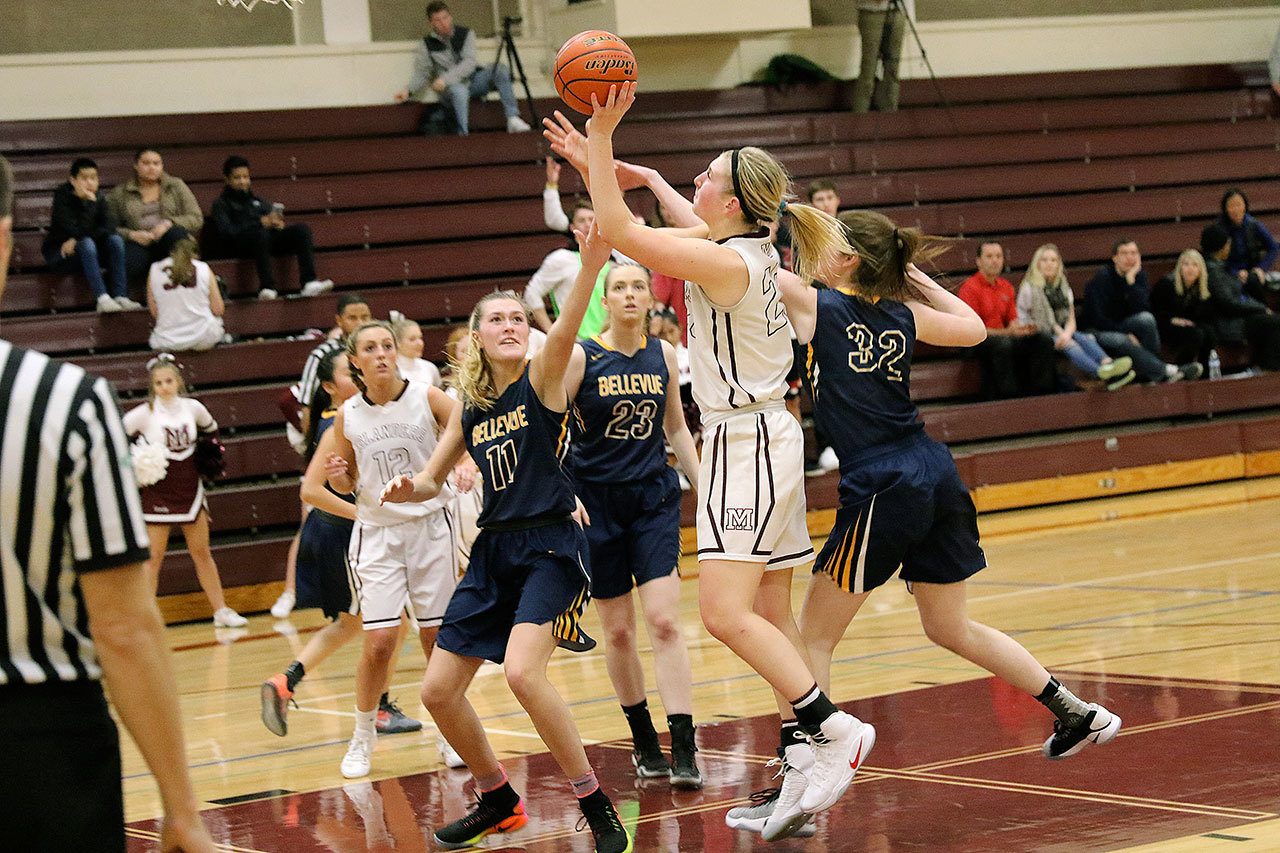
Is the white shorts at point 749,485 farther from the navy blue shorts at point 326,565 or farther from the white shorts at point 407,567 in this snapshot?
the navy blue shorts at point 326,565

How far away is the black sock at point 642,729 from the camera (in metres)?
5.17

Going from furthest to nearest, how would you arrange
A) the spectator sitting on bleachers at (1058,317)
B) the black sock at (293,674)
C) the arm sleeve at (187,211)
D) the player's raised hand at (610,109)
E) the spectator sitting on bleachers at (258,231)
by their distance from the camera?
the spectator sitting on bleachers at (1058,317), the spectator sitting on bleachers at (258,231), the arm sleeve at (187,211), the black sock at (293,674), the player's raised hand at (610,109)

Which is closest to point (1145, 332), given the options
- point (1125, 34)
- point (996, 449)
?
point (996, 449)

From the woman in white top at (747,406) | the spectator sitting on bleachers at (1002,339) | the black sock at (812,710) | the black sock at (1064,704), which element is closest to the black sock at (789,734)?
the woman in white top at (747,406)

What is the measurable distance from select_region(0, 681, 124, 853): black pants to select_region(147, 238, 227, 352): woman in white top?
31.7 feet

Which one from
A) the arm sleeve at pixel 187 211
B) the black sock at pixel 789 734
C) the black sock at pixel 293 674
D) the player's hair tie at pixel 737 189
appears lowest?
the black sock at pixel 789 734

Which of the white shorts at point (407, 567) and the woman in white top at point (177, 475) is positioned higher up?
the woman in white top at point (177, 475)

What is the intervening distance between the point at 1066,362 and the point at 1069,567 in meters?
4.68

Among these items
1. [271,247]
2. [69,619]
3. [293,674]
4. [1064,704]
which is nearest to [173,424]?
[271,247]

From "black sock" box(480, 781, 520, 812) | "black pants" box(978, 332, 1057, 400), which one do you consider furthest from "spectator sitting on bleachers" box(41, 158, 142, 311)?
"black sock" box(480, 781, 520, 812)

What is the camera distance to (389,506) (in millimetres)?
5797

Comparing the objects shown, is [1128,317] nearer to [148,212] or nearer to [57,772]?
[148,212]

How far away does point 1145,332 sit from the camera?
44.1 ft

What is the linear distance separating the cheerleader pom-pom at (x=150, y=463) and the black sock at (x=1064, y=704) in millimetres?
6602
